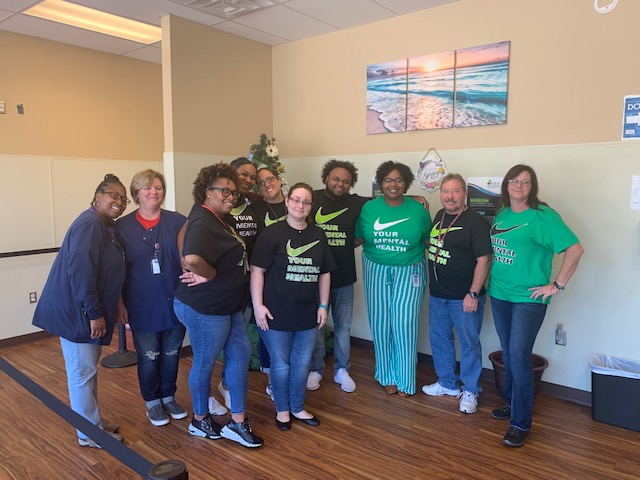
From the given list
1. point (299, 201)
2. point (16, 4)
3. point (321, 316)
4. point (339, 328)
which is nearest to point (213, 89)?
point (16, 4)

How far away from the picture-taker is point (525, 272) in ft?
8.96

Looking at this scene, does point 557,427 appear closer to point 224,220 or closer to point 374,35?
point 224,220

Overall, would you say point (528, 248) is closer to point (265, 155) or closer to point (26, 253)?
point (265, 155)

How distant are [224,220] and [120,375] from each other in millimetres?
1858

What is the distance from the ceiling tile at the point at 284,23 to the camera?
153 inches

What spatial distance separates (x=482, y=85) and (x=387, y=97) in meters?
0.80

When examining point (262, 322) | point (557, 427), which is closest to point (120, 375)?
point (262, 322)

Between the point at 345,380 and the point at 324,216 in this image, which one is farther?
the point at 345,380

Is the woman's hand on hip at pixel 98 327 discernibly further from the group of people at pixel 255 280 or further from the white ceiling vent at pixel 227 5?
the white ceiling vent at pixel 227 5

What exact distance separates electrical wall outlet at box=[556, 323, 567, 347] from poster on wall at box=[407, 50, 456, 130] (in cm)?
167

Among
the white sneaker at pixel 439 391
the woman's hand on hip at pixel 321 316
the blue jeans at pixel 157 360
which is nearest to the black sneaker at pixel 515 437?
the white sneaker at pixel 439 391

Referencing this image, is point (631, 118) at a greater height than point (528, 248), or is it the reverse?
point (631, 118)

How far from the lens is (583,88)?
10.4 ft

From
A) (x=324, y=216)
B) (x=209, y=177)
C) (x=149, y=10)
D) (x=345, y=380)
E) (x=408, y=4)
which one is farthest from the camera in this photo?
(x=149, y=10)
